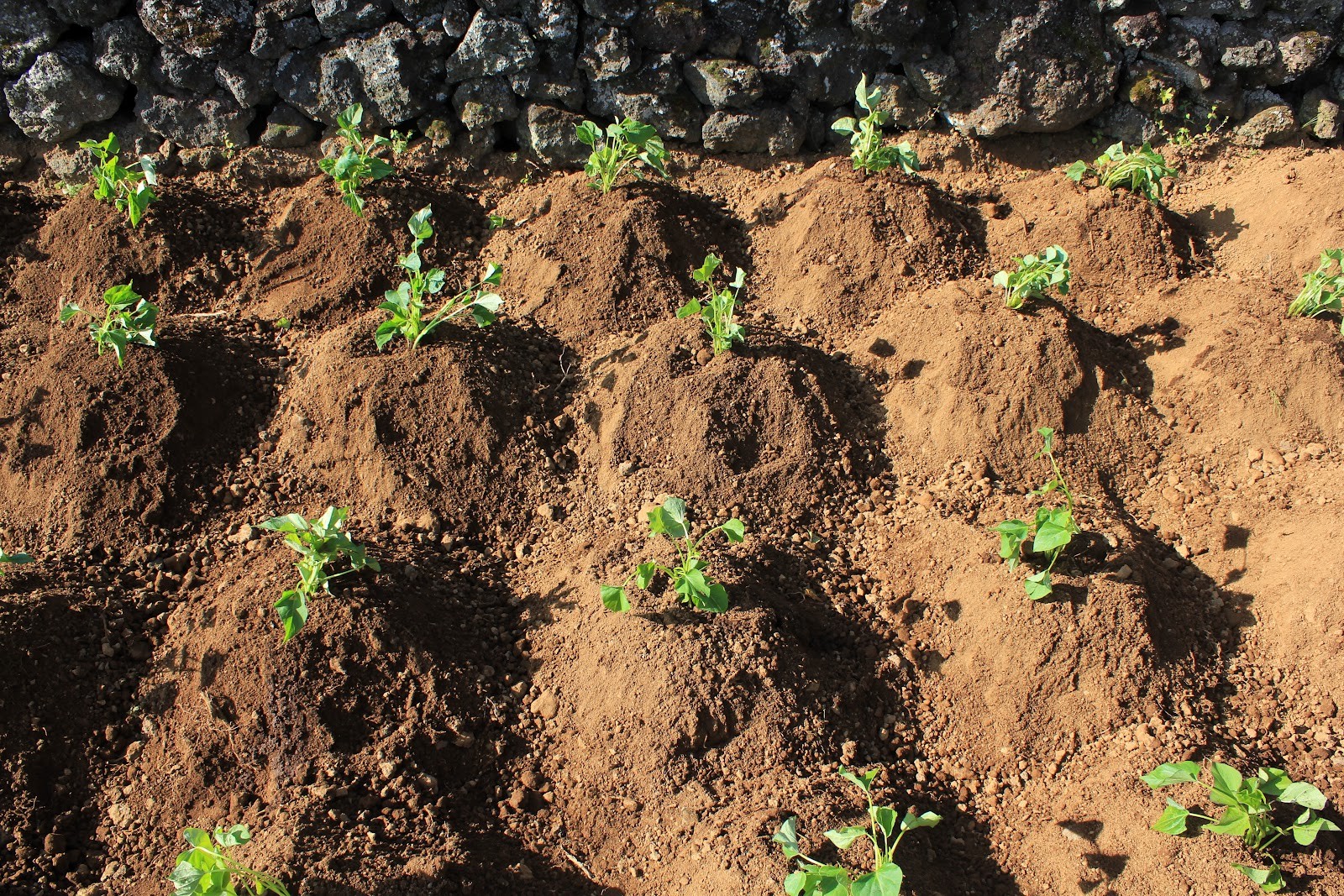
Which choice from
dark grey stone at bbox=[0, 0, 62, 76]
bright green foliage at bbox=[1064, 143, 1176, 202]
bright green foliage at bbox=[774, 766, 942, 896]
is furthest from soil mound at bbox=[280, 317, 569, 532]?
bright green foliage at bbox=[1064, 143, 1176, 202]

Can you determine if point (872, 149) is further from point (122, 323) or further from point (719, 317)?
point (122, 323)

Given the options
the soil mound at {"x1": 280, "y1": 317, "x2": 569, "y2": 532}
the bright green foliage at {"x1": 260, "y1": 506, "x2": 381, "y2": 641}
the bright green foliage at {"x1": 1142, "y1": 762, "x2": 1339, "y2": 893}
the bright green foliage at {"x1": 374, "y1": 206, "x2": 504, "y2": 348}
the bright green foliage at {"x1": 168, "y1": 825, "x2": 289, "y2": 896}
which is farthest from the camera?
the bright green foliage at {"x1": 374, "y1": 206, "x2": 504, "y2": 348}

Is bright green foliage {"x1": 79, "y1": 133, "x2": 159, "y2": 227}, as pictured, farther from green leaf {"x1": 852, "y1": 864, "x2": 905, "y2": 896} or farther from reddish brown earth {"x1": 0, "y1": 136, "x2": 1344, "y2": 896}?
green leaf {"x1": 852, "y1": 864, "x2": 905, "y2": 896}

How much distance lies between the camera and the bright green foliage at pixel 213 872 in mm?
2203

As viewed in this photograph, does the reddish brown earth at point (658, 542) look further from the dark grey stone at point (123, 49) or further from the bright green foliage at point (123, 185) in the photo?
the dark grey stone at point (123, 49)

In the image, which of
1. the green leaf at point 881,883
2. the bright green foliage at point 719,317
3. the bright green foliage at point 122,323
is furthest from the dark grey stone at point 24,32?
the green leaf at point 881,883

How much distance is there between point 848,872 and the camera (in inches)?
94.9

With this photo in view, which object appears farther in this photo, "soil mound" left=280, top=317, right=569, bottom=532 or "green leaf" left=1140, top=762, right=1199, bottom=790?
"soil mound" left=280, top=317, right=569, bottom=532

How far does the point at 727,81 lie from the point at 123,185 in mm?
2885

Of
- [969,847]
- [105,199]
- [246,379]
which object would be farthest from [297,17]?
[969,847]

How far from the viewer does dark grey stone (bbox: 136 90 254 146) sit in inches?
189

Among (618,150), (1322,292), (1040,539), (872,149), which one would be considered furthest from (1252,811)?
(618,150)

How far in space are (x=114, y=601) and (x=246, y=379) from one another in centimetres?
111

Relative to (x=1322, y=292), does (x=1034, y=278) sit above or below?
above
